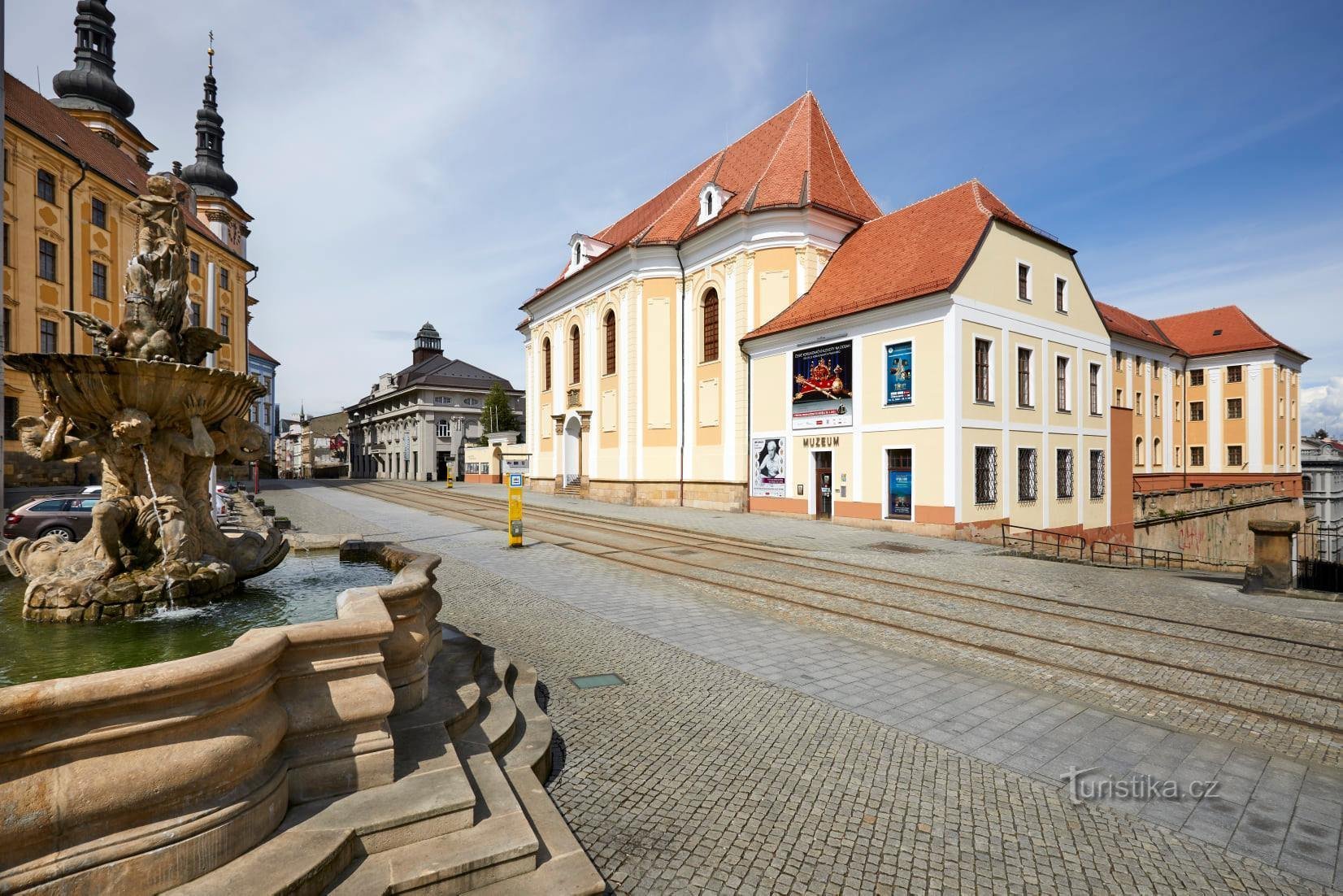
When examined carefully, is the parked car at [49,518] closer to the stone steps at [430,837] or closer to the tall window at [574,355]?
the stone steps at [430,837]

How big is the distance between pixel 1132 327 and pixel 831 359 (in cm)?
3727

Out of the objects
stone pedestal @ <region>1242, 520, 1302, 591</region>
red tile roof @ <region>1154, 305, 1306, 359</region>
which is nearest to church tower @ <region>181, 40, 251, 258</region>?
stone pedestal @ <region>1242, 520, 1302, 591</region>

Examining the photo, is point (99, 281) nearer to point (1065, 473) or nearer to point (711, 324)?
point (711, 324)

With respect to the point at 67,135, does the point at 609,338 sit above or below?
below

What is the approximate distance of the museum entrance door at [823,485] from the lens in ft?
78.3

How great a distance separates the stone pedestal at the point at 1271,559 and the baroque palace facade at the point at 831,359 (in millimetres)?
8278

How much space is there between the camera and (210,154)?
166ft

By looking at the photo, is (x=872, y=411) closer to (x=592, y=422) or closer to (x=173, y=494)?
A: (x=592, y=422)

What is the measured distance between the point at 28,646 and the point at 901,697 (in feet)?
22.0

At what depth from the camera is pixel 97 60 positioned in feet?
137

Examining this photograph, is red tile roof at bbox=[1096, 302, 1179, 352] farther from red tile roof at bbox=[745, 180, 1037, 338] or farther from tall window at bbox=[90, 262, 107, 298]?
tall window at bbox=[90, 262, 107, 298]

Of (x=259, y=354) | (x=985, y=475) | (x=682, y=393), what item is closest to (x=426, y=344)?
(x=259, y=354)

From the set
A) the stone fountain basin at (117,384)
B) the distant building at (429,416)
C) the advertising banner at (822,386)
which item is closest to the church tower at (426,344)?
the distant building at (429,416)

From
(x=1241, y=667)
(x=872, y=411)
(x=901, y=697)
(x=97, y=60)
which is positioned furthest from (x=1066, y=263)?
(x=97, y=60)
